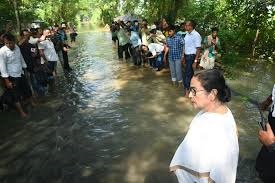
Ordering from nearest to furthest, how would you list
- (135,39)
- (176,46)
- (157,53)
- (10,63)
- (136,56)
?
(10,63)
(176,46)
(157,53)
(135,39)
(136,56)

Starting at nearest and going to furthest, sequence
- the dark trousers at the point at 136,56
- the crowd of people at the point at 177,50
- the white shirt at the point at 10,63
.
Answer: the white shirt at the point at 10,63 → the crowd of people at the point at 177,50 → the dark trousers at the point at 136,56

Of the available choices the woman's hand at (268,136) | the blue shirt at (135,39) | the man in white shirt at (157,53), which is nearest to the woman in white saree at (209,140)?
the woman's hand at (268,136)

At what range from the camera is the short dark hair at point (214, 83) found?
2.45 metres

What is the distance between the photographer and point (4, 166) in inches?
221

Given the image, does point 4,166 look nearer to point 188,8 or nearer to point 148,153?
point 148,153

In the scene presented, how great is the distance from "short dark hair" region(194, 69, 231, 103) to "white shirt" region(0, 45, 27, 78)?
5.93m

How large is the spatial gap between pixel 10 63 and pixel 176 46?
167 inches

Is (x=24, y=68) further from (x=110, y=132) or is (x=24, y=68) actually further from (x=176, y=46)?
(x=176, y=46)

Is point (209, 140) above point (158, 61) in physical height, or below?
above

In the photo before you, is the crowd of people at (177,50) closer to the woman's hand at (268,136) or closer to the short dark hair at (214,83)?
the woman's hand at (268,136)

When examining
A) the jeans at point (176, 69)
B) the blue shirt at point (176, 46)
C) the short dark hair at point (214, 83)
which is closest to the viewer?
the short dark hair at point (214, 83)

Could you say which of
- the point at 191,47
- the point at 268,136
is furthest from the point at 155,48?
the point at 268,136

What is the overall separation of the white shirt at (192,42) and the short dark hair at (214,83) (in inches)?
245

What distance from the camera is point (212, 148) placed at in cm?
231
